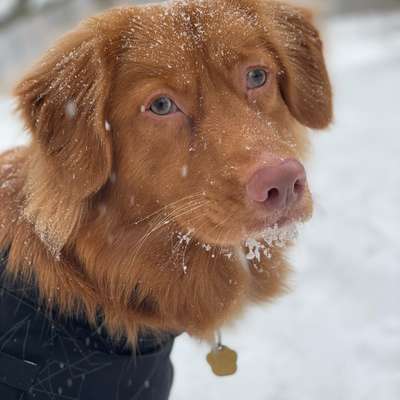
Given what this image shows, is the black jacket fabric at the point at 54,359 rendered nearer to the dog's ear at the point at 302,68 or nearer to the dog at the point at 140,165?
the dog at the point at 140,165

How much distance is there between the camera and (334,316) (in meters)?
4.13

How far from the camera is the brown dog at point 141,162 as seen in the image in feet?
7.82

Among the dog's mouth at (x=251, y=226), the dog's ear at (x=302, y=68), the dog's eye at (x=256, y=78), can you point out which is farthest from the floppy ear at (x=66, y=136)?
the dog's ear at (x=302, y=68)

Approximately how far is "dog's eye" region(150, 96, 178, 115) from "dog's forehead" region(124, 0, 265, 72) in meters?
0.14

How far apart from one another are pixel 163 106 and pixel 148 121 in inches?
3.5

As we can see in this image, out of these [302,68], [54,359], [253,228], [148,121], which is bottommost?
[54,359]

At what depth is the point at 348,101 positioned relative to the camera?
30.6 feet

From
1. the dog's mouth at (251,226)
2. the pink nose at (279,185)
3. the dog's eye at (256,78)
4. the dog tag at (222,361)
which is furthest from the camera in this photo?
the dog tag at (222,361)

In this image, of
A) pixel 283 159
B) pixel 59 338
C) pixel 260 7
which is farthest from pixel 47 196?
pixel 260 7

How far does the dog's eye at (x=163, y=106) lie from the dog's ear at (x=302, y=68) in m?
0.67

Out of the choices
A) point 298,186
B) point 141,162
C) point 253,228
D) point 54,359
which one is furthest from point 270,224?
point 54,359

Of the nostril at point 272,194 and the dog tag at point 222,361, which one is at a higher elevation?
the nostril at point 272,194

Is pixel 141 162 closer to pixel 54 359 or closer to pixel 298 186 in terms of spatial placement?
pixel 298 186

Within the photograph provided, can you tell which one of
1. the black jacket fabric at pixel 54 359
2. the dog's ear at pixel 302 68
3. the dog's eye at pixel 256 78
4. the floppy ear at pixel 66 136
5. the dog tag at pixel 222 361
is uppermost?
the dog's ear at pixel 302 68
